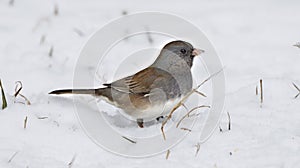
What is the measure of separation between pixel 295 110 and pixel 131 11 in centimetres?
229

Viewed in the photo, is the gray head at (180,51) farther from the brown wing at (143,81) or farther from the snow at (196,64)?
the snow at (196,64)

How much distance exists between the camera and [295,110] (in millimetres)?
3512

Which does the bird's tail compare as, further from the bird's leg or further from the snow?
the bird's leg

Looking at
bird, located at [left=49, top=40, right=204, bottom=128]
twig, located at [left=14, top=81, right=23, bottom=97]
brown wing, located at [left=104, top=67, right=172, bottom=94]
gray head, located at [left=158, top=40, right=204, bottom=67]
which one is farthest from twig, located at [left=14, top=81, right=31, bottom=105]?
gray head, located at [left=158, top=40, right=204, bottom=67]

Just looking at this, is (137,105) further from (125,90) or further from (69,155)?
(69,155)

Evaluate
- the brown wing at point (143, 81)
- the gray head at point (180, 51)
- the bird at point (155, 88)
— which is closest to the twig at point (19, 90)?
the bird at point (155, 88)

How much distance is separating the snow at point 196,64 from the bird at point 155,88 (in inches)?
9.1

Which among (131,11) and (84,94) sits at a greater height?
(131,11)

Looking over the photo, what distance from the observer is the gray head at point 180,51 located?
12.0 ft

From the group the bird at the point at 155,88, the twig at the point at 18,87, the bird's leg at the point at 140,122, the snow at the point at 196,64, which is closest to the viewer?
the snow at the point at 196,64

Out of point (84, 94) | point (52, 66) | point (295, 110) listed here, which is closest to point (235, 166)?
point (295, 110)

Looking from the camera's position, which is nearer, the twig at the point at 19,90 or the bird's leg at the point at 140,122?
the bird's leg at the point at 140,122

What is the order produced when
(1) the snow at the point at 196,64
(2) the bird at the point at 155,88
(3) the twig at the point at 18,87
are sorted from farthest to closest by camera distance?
(3) the twig at the point at 18,87 < (2) the bird at the point at 155,88 < (1) the snow at the point at 196,64

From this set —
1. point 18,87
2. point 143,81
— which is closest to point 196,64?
point 143,81
